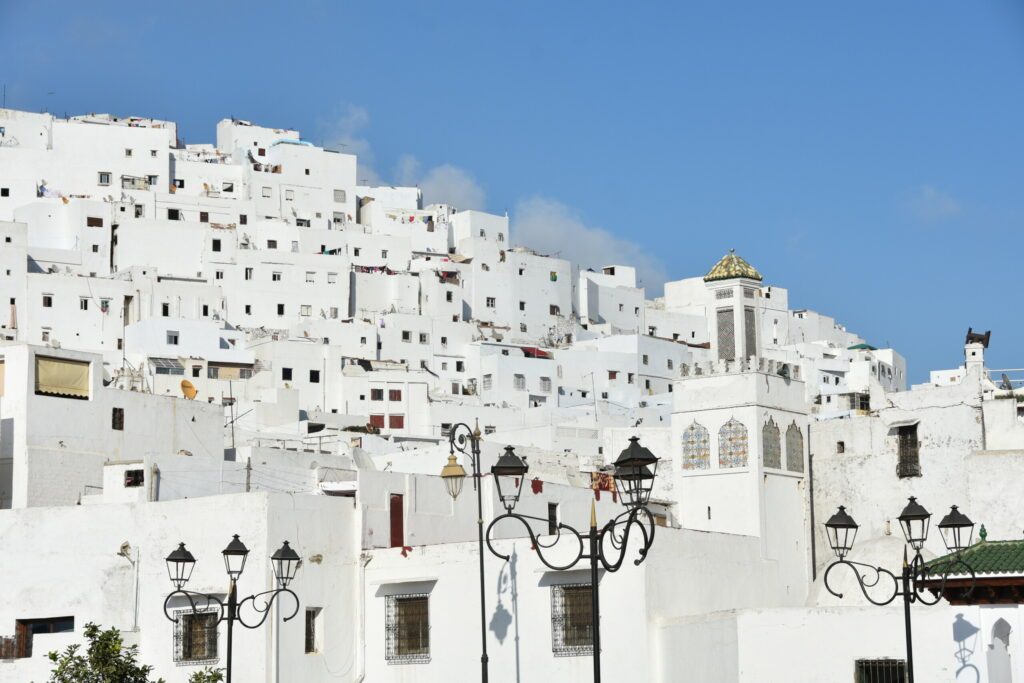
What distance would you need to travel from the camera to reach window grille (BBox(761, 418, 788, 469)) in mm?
38053

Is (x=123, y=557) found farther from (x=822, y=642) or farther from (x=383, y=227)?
(x=383, y=227)

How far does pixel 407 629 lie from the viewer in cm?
2791

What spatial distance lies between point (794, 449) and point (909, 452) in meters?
2.48

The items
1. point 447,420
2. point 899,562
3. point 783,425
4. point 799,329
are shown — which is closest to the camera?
point 899,562

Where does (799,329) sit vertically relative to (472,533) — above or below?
above

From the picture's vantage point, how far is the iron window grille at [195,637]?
90.4ft

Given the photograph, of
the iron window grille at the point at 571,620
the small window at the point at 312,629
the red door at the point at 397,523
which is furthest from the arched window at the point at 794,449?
the small window at the point at 312,629

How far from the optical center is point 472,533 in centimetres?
3186

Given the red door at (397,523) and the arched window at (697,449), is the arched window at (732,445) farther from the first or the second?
the red door at (397,523)

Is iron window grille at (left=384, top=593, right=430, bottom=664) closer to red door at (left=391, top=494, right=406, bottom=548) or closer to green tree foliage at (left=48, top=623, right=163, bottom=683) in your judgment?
red door at (left=391, top=494, right=406, bottom=548)

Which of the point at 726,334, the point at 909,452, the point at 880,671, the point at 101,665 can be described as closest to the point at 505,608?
the point at 880,671

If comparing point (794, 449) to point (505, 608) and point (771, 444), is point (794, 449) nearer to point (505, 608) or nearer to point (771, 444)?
point (771, 444)

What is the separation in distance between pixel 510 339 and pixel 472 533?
148 ft

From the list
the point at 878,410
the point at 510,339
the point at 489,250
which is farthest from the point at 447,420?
the point at 878,410
